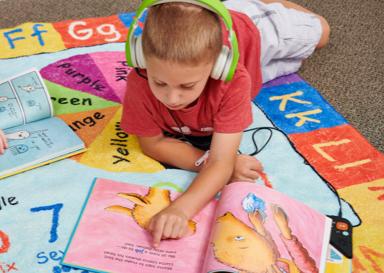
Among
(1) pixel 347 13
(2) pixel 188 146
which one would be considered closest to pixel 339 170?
(2) pixel 188 146

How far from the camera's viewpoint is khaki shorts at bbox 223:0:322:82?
1.18 metres

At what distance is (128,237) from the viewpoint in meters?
0.81

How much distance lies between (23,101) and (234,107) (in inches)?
16.9

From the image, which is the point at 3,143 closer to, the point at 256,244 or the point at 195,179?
the point at 195,179

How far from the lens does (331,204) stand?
0.92 metres

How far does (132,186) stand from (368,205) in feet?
1.39

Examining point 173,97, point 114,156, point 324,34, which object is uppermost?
point 173,97

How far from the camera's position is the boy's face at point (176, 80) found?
76 cm

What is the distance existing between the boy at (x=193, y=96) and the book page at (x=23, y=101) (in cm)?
19

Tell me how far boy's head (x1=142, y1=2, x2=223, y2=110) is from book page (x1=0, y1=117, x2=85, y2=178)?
29 cm

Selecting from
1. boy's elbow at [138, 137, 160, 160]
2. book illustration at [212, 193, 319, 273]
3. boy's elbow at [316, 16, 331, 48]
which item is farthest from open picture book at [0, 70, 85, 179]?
boy's elbow at [316, 16, 331, 48]

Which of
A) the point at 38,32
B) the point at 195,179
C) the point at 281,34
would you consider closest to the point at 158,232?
the point at 195,179

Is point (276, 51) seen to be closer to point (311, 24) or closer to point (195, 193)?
point (311, 24)

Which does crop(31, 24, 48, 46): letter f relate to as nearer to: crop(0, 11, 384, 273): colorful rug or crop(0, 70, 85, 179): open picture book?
crop(0, 11, 384, 273): colorful rug
